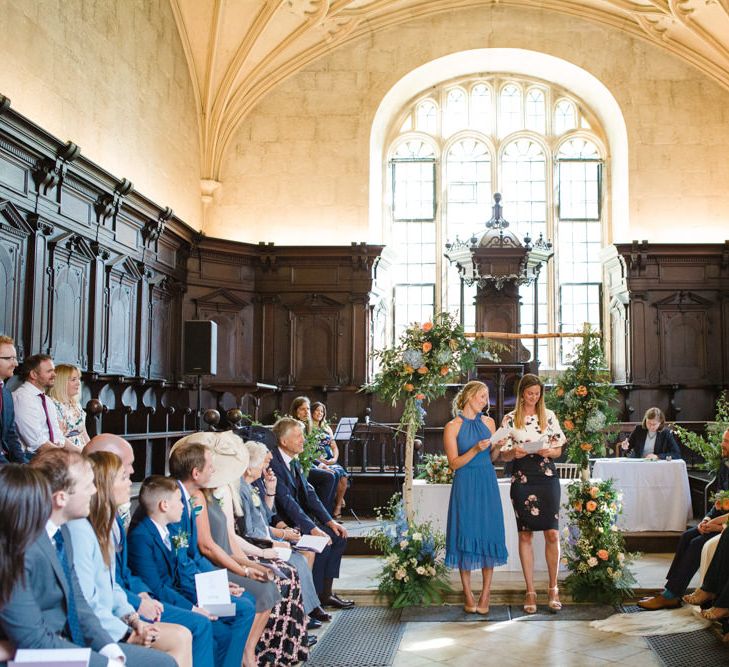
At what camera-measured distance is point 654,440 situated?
10297 mm

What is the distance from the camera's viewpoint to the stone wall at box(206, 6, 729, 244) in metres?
15.3

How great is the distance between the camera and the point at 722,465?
7020mm

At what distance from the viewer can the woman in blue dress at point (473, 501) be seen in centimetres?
657

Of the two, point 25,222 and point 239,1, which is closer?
point 25,222

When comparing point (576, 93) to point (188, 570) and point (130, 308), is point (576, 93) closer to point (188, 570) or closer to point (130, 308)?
point (130, 308)

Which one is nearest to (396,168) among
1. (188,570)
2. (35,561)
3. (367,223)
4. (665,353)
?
(367,223)

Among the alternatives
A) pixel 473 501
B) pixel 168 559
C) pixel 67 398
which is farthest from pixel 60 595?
pixel 473 501

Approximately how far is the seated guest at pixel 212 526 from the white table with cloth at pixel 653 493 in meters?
5.35

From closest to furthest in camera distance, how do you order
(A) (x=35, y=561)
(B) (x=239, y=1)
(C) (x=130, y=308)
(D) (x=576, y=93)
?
(A) (x=35, y=561)
(C) (x=130, y=308)
(B) (x=239, y=1)
(D) (x=576, y=93)

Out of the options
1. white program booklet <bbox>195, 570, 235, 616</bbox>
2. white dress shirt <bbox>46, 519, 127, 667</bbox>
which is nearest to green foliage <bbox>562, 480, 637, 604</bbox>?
white program booklet <bbox>195, 570, 235, 616</bbox>

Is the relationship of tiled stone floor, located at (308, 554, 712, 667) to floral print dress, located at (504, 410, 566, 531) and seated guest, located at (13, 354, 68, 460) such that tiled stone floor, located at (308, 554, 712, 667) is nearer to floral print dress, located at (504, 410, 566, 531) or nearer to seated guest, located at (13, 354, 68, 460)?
floral print dress, located at (504, 410, 566, 531)

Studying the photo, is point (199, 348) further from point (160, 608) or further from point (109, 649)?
point (109, 649)

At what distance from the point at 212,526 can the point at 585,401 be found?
3731 mm

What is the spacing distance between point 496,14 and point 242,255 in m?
6.09
